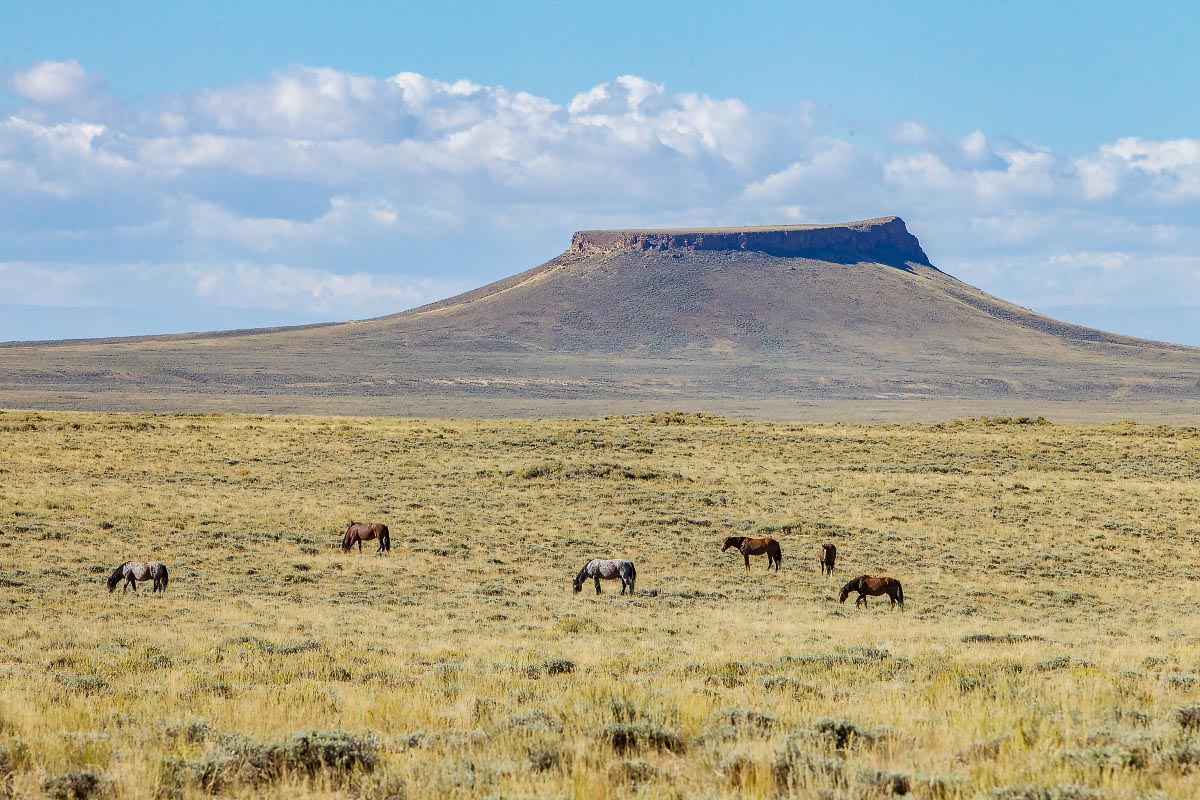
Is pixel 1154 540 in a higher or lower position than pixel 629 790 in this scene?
lower

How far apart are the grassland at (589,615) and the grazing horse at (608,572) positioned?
509 mm

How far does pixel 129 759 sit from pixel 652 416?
57.8 metres

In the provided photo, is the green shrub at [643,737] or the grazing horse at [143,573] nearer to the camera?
the green shrub at [643,737]

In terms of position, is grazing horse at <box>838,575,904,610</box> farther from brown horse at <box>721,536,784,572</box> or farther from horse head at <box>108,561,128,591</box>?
horse head at <box>108,561,128,591</box>

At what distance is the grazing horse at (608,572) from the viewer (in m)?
25.0

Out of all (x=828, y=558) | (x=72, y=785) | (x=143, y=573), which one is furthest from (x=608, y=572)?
(x=72, y=785)

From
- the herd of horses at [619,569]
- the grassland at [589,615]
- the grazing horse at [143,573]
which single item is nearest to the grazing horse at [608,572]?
the herd of horses at [619,569]

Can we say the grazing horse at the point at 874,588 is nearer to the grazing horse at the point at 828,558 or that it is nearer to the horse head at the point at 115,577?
the grazing horse at the point at 828,558

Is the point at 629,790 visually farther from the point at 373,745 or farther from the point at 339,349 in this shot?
the point at 339,349

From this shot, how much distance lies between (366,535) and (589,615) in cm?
1092

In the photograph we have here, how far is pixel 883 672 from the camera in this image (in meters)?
12.6

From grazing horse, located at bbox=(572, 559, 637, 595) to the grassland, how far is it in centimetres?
51

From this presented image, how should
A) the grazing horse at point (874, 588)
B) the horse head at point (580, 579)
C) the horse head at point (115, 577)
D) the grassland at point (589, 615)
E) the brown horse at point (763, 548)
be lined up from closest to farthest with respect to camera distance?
the grassland at point (589, 615), the horse head at point (115, 577), the grazing horse at point (874, 588), the horse head at point (580, 579), the brown horse at point (763, 548)

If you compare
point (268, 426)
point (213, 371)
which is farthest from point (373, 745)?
point (213, 371)
